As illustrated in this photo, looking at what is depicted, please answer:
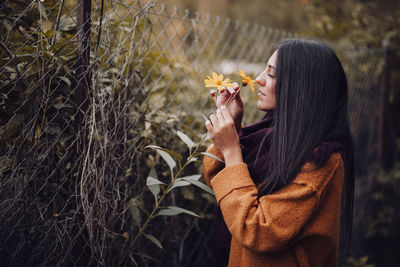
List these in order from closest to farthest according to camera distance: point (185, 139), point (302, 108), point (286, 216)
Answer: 1. point (286, 216)
2. point (302, 108)
3. point (185, 139)

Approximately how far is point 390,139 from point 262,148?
2658mm

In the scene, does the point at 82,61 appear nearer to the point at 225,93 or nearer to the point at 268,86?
the point at 225,93

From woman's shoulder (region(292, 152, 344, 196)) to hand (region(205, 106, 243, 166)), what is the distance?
0.21 meters

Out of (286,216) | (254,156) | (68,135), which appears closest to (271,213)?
(286,216)

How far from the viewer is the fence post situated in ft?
3.72

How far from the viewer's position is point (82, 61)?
1149 mm

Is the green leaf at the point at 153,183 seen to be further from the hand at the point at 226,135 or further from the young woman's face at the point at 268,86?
the young woman's face at the point at 268,86

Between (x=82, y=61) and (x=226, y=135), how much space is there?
1.87ft

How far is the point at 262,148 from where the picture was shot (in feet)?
3.96

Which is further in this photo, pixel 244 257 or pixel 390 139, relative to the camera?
pixel 390 139

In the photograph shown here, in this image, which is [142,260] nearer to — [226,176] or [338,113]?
[226,176]

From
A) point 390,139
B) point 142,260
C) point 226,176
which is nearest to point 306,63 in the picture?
point 226,176

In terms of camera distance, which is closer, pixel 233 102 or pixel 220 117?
pixel 220 117

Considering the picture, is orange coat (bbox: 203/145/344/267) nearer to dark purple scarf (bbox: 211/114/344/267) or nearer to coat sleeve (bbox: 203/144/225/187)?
dark purple scarf (bbox: 211/114/344/267)
